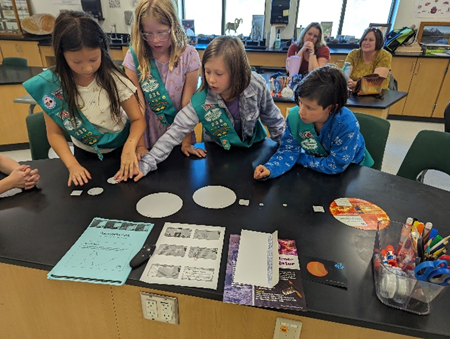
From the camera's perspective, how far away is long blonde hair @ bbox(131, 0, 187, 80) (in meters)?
1.18

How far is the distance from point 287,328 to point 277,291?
0.34ft

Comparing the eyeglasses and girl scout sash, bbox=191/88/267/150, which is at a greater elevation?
the eyeglasses

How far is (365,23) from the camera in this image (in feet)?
14.3

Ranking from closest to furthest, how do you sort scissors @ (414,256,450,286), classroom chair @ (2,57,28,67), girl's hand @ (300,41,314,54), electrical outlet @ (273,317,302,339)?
scissors @ (414,256,450,286) < electrical outlet @ (273,317,302,339) < girl's hand @ (300,41,314,54) < classroom chair @ (2,57,28,67)

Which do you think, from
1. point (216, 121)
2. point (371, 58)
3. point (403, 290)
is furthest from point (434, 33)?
point (403, 290)

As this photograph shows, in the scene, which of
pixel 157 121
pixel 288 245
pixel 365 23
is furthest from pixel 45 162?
pixel 365 23

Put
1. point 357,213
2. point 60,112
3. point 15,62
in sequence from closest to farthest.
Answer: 1. point 357,213
2. point 60,112
3. point 15,62

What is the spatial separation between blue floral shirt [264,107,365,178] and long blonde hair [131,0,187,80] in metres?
0.64

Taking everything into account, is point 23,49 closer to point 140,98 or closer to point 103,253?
point 140,98

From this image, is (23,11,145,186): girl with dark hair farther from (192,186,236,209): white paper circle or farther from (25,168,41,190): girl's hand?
(192,186,236,209): white paper circle

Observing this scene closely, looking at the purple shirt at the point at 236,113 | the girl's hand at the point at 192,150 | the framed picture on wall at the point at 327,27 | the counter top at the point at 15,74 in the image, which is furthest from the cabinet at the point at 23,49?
the purple shirt at the point at 236,113

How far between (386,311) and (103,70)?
3.90ft

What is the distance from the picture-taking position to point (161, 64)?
1361 millimetres

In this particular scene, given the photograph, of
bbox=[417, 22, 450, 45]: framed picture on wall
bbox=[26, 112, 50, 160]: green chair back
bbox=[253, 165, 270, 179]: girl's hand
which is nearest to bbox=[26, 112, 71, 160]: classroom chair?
bbox=[26, 112, 50, 160]: green chair back
